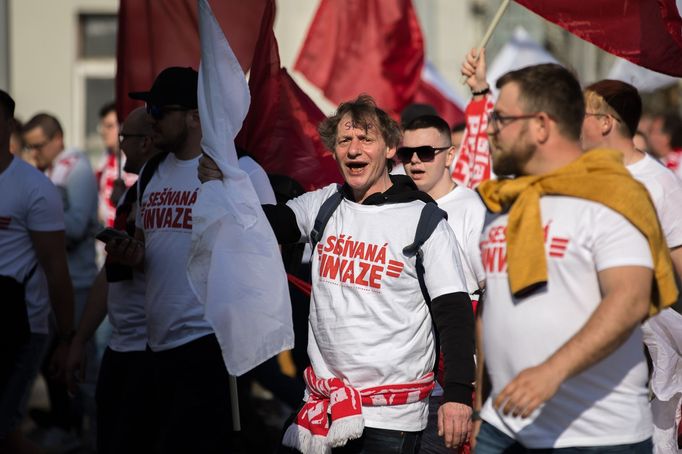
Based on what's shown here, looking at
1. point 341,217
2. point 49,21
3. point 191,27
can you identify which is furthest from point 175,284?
point 49,21

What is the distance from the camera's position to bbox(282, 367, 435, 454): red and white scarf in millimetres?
4863

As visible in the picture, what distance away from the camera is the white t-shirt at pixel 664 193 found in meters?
5.41

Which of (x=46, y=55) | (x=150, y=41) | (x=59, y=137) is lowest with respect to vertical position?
(x=59, y=137)

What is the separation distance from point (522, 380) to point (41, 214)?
3.78 metres

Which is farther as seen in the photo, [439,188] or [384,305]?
[439,188]

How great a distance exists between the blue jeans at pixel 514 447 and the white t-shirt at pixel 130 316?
2.70 m

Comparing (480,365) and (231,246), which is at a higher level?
(231,246)

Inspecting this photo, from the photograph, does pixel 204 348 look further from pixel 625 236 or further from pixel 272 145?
pixel 625 236

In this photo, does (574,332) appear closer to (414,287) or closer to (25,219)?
(414,287)

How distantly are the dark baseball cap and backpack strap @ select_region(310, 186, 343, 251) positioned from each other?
1079 millimetres

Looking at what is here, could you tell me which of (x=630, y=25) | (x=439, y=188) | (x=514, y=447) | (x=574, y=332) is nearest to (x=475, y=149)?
(x=439, y=188)

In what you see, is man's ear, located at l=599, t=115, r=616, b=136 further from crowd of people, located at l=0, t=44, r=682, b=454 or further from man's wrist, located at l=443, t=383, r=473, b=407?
man's wrist, located at l=443, t=383, r=473, b=407

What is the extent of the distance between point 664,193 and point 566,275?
176 cm

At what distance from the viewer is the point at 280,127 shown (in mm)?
7137
